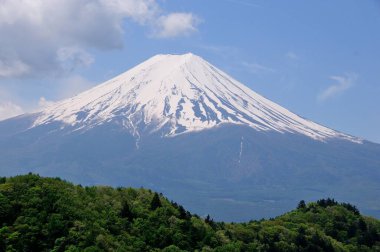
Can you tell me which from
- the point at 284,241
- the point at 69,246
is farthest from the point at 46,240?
the point at 284,241

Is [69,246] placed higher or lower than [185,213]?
lower

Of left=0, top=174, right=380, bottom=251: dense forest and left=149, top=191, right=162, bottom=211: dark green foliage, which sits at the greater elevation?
left=149, top=191, right=162, bottom=211: dark green foliage

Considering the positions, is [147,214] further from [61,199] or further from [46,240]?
[46,240]

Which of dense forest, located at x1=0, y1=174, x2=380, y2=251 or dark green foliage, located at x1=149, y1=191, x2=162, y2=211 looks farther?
dark green foliage, located at x1=149, y1=191, x2=162, y2=211

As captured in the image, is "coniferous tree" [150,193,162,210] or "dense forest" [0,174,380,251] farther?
"coniferous tree" [150,193,162,210]

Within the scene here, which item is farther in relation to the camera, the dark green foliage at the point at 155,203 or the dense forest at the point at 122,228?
the dark green foliage at the point at 155,203

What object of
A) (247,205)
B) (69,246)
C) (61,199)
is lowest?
(69,246)

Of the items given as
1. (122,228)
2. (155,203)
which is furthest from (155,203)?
(122,228)

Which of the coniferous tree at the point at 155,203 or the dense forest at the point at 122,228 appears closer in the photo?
the dense forest at the point at 122,228

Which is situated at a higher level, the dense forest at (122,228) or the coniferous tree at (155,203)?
the coniferous tree at (155,203)
